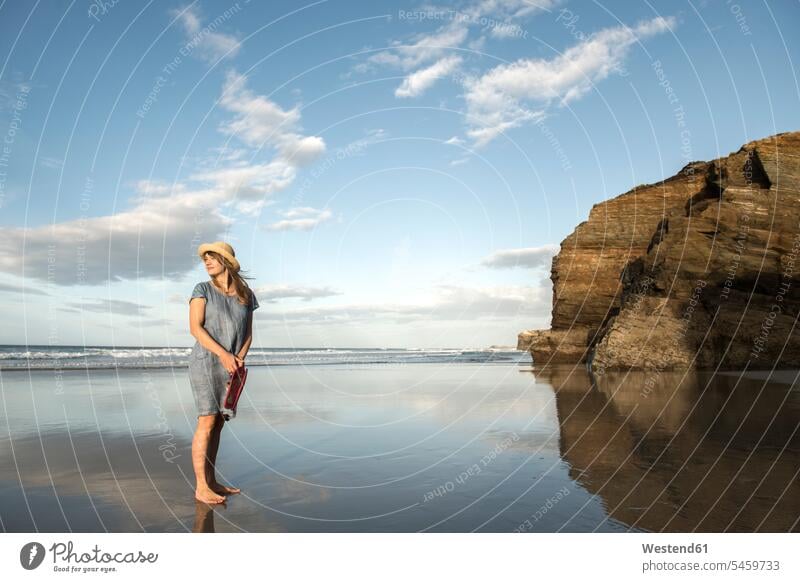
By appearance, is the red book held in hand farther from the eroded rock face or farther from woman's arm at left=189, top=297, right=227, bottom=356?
the eroded rock face

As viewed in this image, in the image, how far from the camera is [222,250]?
205 inches

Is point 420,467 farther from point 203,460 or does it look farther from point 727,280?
point 727,280

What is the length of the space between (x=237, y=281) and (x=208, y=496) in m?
2.13

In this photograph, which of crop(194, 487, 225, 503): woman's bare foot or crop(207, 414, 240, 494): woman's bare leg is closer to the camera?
crop(194, 487, 225, 503): woman's bare foot

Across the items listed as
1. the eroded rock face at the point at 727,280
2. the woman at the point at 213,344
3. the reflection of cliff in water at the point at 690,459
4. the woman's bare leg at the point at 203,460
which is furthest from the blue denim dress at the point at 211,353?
the eroded rock face at the point at 727,280

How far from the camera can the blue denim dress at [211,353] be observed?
5156 millimetres

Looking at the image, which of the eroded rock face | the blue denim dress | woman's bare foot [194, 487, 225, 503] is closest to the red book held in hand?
the blue denim dress

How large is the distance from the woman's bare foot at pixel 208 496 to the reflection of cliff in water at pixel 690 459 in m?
3.56

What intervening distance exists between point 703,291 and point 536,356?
1831 centimetres

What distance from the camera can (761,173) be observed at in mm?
26250

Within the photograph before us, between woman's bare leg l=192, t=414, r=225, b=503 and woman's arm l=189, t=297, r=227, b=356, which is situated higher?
woman's arm l=189, t=297, r=227, b=356

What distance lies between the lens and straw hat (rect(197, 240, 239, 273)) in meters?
5.21

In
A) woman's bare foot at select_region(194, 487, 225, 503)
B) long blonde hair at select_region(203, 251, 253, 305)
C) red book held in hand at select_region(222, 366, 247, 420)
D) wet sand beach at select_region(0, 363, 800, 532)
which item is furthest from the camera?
long blonde hair at select_region(203, 251, 253, 305)
